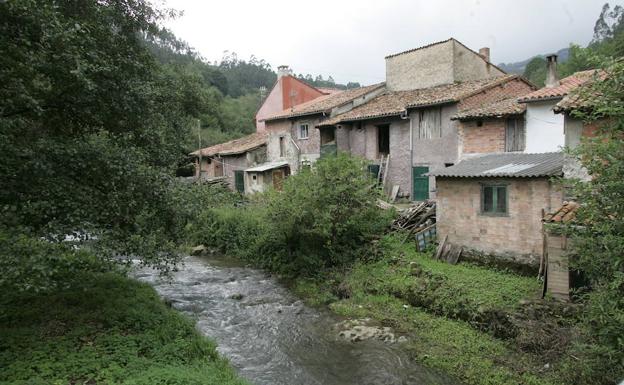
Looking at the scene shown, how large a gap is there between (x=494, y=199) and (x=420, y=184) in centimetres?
736

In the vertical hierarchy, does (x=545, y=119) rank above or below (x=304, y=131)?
below

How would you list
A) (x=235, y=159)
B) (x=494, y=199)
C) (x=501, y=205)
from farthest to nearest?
(x=235, y=159), (x=494, y=199), (x=501, y=205)

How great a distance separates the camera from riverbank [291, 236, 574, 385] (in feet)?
28.1

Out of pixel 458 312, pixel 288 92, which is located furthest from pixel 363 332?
pixel 288 92

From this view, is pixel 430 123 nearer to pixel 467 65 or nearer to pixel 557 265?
pixel 467 65

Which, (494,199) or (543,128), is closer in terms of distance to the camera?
(494,199)

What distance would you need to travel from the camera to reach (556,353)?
8.52 metres

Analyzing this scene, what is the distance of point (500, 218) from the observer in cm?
1295

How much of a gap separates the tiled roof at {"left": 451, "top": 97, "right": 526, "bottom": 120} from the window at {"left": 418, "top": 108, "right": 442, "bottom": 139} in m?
1.45

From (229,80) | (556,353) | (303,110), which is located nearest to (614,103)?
(556,353)

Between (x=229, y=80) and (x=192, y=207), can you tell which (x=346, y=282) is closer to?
(x=192, y=207)

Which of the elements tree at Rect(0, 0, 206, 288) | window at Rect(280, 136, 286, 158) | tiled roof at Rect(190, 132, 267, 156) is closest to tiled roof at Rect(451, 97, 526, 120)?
tree at Rect(0, 0, 206, 288)

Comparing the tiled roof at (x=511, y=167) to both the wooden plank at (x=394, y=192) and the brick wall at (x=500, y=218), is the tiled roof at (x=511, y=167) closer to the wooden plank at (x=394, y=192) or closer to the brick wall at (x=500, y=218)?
the brick wall at (x=500, y=218)

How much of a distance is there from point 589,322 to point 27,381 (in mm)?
8363
